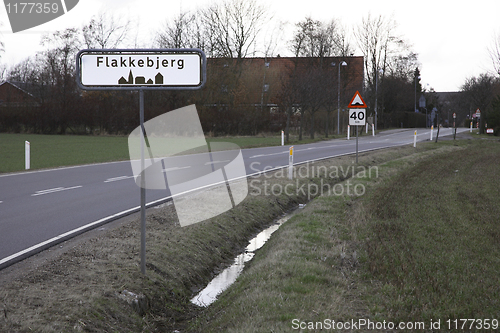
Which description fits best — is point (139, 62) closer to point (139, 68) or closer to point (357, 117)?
point (139, 68)

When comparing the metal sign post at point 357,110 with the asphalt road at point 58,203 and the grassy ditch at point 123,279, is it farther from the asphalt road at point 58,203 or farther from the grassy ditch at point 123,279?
the grassy ditch at point 123,279

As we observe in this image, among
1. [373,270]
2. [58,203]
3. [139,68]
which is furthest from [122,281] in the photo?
[58,203]

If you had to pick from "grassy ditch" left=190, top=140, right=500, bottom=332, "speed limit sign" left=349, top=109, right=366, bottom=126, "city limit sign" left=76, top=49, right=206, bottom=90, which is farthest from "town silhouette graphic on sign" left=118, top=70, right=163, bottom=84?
"speed limit sign" left=349, top=109, right=366, bottom=126

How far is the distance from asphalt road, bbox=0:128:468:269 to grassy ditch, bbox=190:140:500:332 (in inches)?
119

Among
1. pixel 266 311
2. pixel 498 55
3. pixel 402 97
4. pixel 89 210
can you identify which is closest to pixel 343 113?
pixel 498 55

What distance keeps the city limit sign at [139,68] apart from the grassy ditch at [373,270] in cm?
245

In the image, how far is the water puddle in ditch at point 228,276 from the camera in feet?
20.0

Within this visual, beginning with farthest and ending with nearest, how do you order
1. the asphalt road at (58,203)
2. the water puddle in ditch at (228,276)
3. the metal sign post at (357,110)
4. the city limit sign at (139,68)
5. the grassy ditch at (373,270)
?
the metal sign post at (357,110) → the asphalt road at (58,203) → the water puddle in ditch at (228,276) → the city limit sign at (139,68) → the grassy ditch at (373,270)

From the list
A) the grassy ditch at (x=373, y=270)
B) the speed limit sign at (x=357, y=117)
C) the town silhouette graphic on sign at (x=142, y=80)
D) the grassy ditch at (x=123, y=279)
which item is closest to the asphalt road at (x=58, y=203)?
the grassy ditch at (x=123, y=279)

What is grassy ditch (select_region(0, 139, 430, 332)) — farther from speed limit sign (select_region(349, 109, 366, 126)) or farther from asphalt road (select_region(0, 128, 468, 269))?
speed limit sign (select_region(349, 109, 366, 126))

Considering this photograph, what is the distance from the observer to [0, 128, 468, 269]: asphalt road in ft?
22.8

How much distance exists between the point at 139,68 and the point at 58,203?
597cm

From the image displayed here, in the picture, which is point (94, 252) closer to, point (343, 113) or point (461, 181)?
point (461, 181)

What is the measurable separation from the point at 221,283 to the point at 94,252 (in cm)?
183
